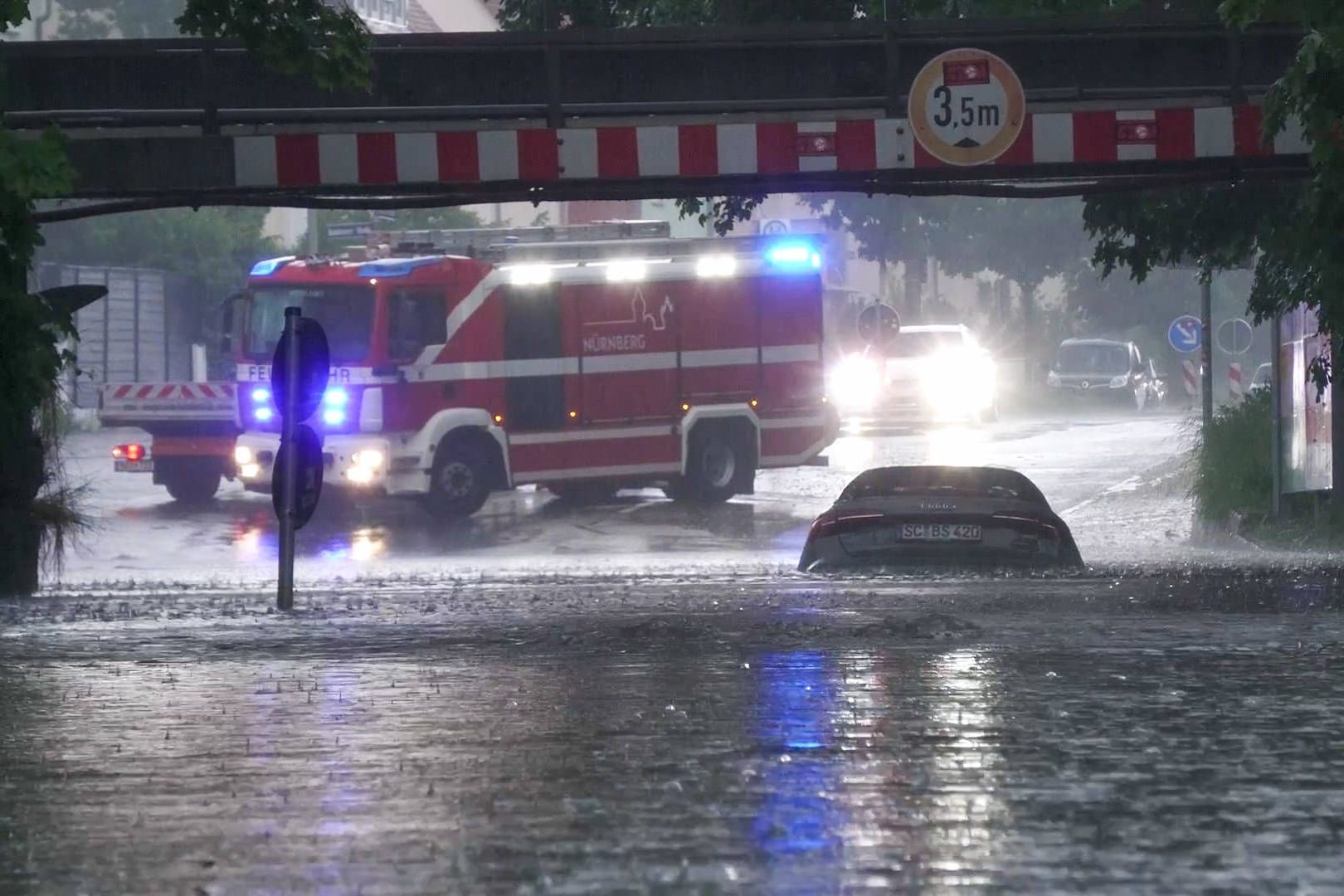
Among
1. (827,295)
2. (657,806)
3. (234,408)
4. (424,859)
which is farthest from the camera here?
(827,295)

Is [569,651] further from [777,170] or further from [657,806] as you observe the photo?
[777,170]

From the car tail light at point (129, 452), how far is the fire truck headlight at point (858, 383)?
23714 mm

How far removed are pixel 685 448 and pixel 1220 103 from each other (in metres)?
15.5

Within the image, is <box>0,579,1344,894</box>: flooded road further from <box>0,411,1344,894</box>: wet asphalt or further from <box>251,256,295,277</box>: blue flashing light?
<box>251,256,295,277</box>: blue flashing light

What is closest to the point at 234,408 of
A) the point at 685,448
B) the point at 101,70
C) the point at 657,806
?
the point at 685,448

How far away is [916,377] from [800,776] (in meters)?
46.9

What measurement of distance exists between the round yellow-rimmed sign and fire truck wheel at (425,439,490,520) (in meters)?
14.2

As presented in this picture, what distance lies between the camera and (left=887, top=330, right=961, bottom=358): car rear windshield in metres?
55.1

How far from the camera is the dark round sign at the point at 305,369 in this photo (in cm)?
1716

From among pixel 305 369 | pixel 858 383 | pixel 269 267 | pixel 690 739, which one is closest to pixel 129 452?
pixel 269 267

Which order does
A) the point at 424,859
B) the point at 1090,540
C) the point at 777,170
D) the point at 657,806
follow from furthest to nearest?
1. the point at 1090,540
2. the point at 777,170
3. the point at 657,806
4. the point at 424,859

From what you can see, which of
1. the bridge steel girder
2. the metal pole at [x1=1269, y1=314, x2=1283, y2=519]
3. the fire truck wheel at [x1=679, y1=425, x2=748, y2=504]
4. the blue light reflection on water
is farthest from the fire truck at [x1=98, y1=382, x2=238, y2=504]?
the blue light reflection on water

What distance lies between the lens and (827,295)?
71688mm

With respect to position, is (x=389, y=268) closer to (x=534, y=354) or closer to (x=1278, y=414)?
(x=534, y=354)
